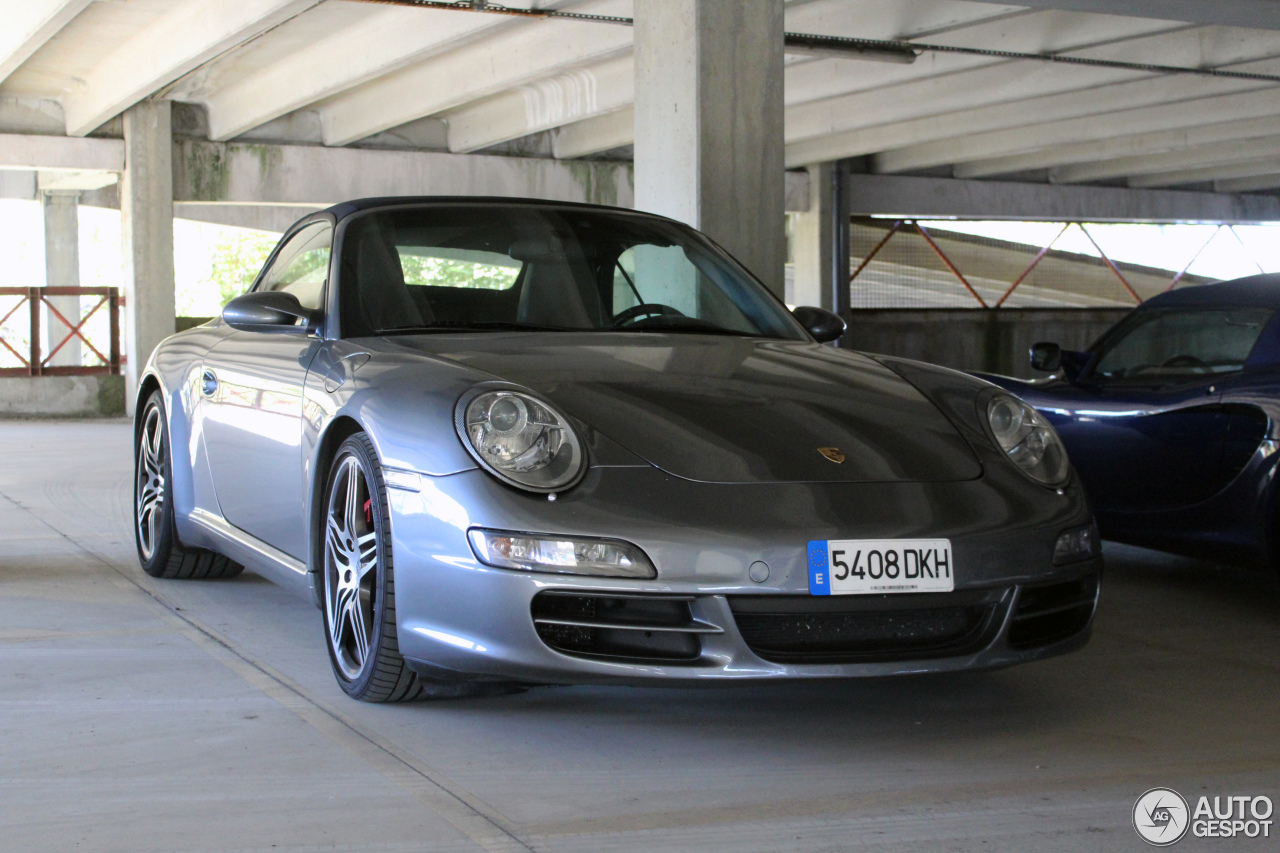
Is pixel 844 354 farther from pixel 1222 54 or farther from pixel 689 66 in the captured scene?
pixel 1222 54

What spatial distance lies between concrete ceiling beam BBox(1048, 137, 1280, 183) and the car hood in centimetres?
1563

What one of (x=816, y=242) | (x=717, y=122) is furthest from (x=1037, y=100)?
(x=717, y=122)

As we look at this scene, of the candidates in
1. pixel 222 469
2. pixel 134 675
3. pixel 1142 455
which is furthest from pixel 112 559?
pixel 1142 455

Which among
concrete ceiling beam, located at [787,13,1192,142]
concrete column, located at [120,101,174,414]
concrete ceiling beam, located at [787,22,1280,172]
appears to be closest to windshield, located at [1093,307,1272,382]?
concrete ceiling beam, located at [787,13,1192,142]

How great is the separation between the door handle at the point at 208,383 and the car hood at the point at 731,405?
3.36 feet

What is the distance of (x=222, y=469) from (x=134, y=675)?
781mm

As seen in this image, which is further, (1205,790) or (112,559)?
(112,559)

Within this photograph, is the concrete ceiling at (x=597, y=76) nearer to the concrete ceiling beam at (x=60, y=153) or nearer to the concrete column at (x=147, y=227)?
the concrete ceiling beam at (x=60, y=153)

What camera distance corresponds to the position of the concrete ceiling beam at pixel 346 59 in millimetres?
11422

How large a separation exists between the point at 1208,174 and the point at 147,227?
15571 mm

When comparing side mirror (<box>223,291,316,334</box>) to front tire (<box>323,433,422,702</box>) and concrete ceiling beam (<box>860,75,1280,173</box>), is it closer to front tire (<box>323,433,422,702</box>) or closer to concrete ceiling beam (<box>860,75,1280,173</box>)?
front tire (<box>323,433,422,702</box>)

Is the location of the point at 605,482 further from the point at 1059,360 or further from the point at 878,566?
the point at 1059,360

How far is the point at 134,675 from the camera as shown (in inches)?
136

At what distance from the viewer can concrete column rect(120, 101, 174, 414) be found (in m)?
15.7
